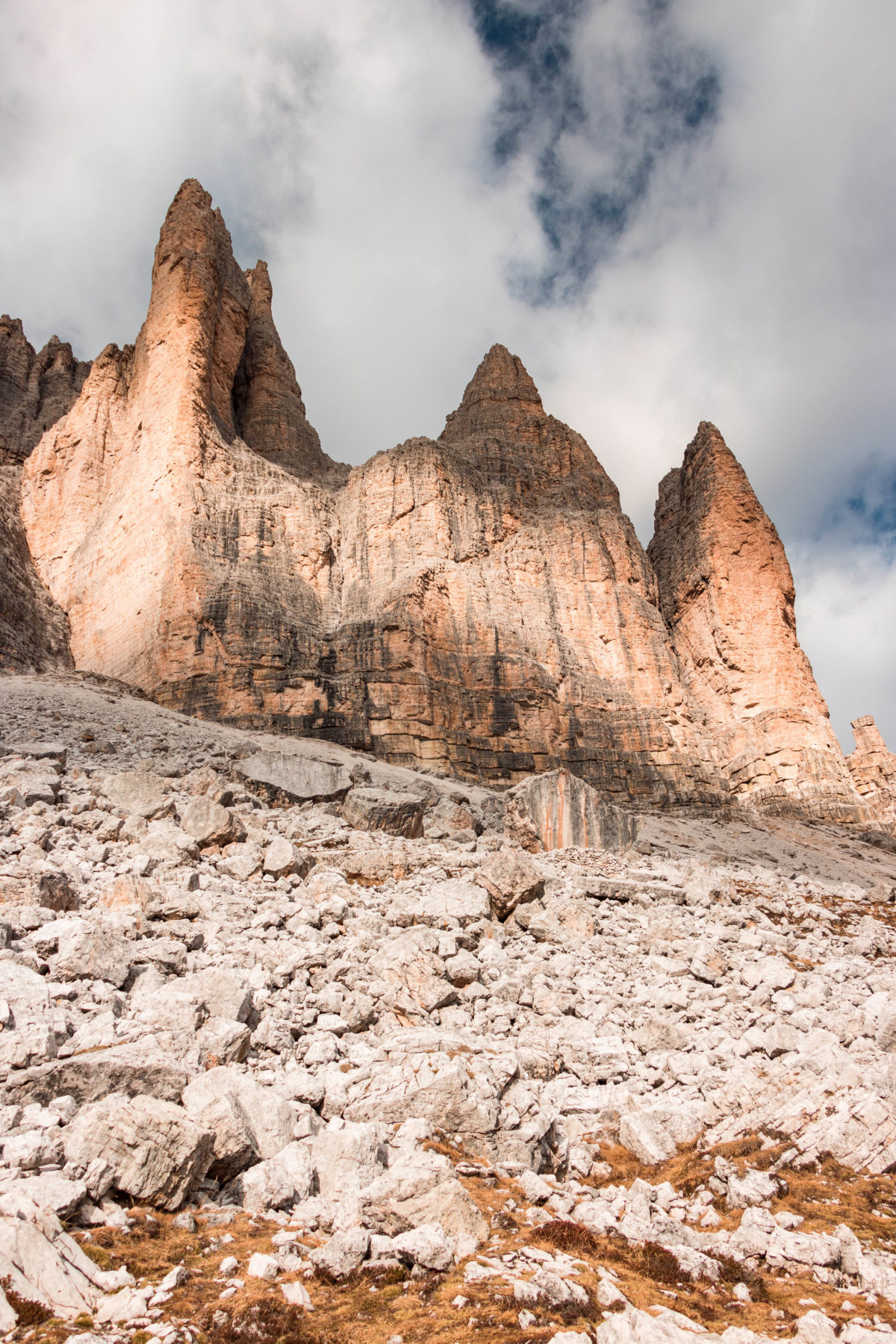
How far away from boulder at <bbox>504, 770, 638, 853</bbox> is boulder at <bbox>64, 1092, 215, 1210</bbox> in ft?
42.7

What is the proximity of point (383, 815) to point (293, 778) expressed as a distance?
340 cm

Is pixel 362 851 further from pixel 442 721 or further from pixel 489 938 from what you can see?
pixel 442 721

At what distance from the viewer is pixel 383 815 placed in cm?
1708

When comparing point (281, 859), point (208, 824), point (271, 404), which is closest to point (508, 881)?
point (281, 859)

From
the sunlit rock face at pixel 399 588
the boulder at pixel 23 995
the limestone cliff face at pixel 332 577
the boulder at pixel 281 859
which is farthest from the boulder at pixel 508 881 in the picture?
the limestone cliff face at pixel 332 577

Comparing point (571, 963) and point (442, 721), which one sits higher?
point (442, 721)

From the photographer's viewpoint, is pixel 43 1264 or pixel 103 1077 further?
pixel 103 1077

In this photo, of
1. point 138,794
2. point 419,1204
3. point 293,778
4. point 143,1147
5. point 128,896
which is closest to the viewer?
point 143,1147

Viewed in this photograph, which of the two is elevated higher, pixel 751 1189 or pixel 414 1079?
pixel 414 1079

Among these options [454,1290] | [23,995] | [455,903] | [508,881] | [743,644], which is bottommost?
[454,1290]

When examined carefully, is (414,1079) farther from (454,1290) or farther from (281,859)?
(281,859)

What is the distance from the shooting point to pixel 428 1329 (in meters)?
4.18

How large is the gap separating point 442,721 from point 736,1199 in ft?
102

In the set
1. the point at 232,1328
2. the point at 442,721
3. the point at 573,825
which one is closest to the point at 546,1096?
the point at 232,1328
